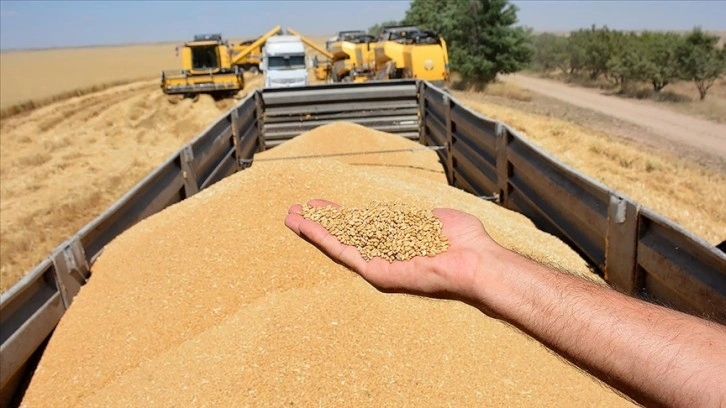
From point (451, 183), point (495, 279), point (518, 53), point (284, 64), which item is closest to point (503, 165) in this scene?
point (451, 183)

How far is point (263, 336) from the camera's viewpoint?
2656 mm

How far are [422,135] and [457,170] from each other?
160cm

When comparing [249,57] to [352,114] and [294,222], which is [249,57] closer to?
[352,114]

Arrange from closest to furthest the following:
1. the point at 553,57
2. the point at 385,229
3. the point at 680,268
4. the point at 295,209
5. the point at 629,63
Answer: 1. the point at 680,268
2. the point at 385,229
3. the point at 295,209
4. the point at 629,63
5. the point at 553,57

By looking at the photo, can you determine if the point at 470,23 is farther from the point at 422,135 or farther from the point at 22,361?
the point at 22,361

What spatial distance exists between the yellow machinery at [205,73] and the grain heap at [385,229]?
69.8 ft

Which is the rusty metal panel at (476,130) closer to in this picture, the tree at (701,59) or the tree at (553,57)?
the tree at (701,59)

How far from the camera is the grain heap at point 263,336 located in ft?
7.98

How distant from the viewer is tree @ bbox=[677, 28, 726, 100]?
32.1 metres

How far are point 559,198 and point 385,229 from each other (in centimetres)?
163

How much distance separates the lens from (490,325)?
2.82m

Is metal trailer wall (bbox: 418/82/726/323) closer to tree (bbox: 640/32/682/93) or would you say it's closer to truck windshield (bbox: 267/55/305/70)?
truck windshield (bbox: 267/55/305/70)

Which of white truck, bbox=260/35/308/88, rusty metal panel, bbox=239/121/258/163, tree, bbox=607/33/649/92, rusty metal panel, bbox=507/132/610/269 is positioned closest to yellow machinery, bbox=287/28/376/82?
white truck, bbox=260/35/308/88

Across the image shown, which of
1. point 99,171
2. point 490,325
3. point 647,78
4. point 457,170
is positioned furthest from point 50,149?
point 647,78
